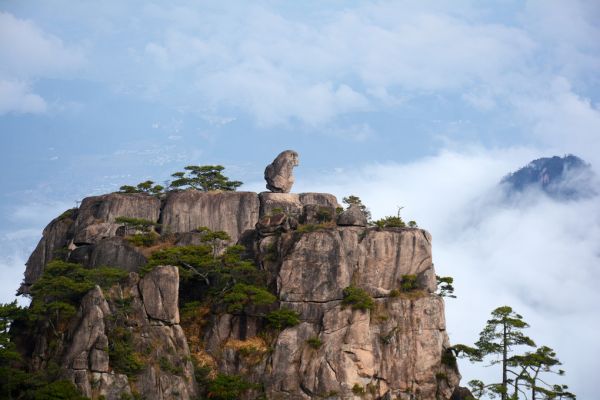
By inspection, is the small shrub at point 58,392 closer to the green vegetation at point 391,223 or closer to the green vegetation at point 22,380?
the green vegetation at point 22,380

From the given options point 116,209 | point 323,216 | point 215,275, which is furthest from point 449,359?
point 116,209

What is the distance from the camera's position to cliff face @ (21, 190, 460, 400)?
5728cm

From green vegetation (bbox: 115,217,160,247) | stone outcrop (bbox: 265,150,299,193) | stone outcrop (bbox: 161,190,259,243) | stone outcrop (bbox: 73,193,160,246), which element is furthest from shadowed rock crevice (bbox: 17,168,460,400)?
stone outcrop (bbox: 265,150,299,193)

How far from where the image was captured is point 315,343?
6122cm

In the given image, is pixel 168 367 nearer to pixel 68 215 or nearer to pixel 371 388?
pixel 371 388

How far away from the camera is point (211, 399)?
192 feet

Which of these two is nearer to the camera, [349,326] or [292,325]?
[292,325]

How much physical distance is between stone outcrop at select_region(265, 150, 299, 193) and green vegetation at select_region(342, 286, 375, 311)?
2031 centimetres

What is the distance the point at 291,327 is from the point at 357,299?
16.8ft

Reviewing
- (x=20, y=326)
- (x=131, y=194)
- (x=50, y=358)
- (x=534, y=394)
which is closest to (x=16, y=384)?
(x=50, y=358)

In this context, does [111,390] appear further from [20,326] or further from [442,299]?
[442,299]

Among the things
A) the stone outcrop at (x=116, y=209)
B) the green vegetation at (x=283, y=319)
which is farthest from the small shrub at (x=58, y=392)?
the stone outcrop at (x=116, y=209)

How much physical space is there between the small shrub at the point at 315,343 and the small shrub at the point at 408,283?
27.1 ft

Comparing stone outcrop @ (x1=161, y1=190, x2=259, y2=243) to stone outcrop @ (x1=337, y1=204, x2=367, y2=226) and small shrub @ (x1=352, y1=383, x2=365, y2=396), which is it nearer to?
stone outcrop @ (x1=337, y1=204, x2=367, y2=226)
